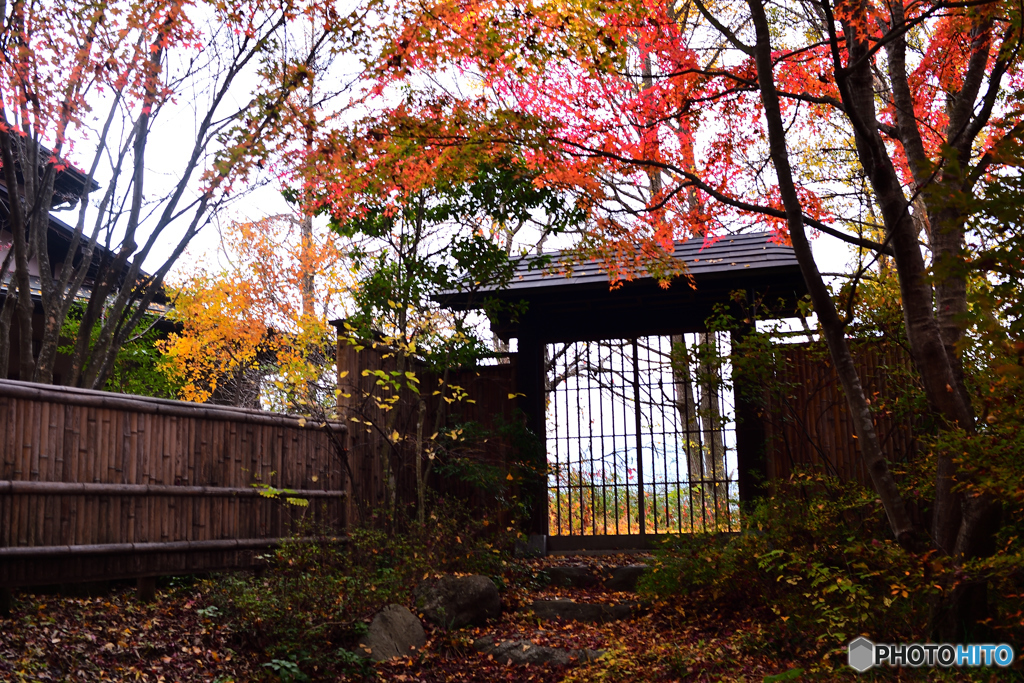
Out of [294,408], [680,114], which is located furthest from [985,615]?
[294,408]

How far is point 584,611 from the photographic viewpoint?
6.21 meters

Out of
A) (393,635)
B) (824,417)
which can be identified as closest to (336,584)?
(393,635)

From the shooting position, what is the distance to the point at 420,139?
17.6 ft

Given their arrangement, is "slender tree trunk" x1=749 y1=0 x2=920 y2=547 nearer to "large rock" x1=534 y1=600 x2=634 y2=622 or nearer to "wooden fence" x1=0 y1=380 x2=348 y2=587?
"large rock" x1=534 y1=600 x2=634 y2=622

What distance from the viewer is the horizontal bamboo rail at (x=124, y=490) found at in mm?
4996

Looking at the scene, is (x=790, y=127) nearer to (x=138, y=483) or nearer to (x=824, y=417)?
(x=824, y=417)

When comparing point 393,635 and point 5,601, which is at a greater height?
point 5,601


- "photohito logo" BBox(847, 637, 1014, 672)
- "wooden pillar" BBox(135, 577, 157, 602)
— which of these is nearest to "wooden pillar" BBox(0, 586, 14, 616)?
"wooden pillar" BBox(135, 577, 157, 602)

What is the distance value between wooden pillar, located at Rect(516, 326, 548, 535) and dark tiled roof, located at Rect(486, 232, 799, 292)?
0.69 metres

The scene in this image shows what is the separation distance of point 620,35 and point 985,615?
4375 mm

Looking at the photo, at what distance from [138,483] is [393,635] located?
2260 mm

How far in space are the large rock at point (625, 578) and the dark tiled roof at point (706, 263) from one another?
2.92m

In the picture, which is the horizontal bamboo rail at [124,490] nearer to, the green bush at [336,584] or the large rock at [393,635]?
the green bush at [336,584]

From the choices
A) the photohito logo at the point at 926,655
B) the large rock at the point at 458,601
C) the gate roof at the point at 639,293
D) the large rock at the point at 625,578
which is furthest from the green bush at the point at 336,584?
the photohito logo at the point at 926,655
